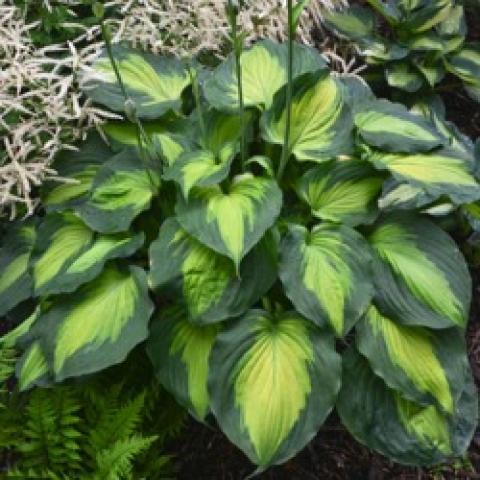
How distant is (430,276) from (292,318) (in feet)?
→ 1.34

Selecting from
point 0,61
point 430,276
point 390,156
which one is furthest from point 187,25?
point 430,276

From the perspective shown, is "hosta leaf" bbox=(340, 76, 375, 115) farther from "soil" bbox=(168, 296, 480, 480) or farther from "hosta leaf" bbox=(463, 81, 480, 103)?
"soil" bbox=(168, 296, 480, 480)

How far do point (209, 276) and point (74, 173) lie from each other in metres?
0.68

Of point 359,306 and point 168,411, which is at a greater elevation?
point 359,306

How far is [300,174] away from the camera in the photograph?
2.34 m

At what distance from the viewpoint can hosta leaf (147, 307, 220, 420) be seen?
195 cm

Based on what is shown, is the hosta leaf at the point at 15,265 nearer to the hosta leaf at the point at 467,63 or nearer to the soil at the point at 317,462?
the soil at the point at 317,462

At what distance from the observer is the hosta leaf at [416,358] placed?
1947 mm

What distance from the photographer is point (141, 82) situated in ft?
8.13

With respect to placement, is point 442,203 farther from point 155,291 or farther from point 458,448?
point 155,291

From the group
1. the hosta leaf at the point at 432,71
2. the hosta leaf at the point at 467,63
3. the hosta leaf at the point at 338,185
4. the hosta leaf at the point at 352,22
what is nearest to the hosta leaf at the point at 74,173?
the hosta leaf at the point at 338,185

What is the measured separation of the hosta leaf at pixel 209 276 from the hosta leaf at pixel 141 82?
22.3 inches

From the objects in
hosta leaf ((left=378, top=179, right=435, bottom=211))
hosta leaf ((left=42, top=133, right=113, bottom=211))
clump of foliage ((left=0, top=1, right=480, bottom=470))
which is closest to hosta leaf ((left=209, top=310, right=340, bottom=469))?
clump of foliage ((left=0, top=1, right=480, bottom=470))

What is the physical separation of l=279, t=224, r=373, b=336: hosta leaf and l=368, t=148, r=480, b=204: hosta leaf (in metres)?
0.27
